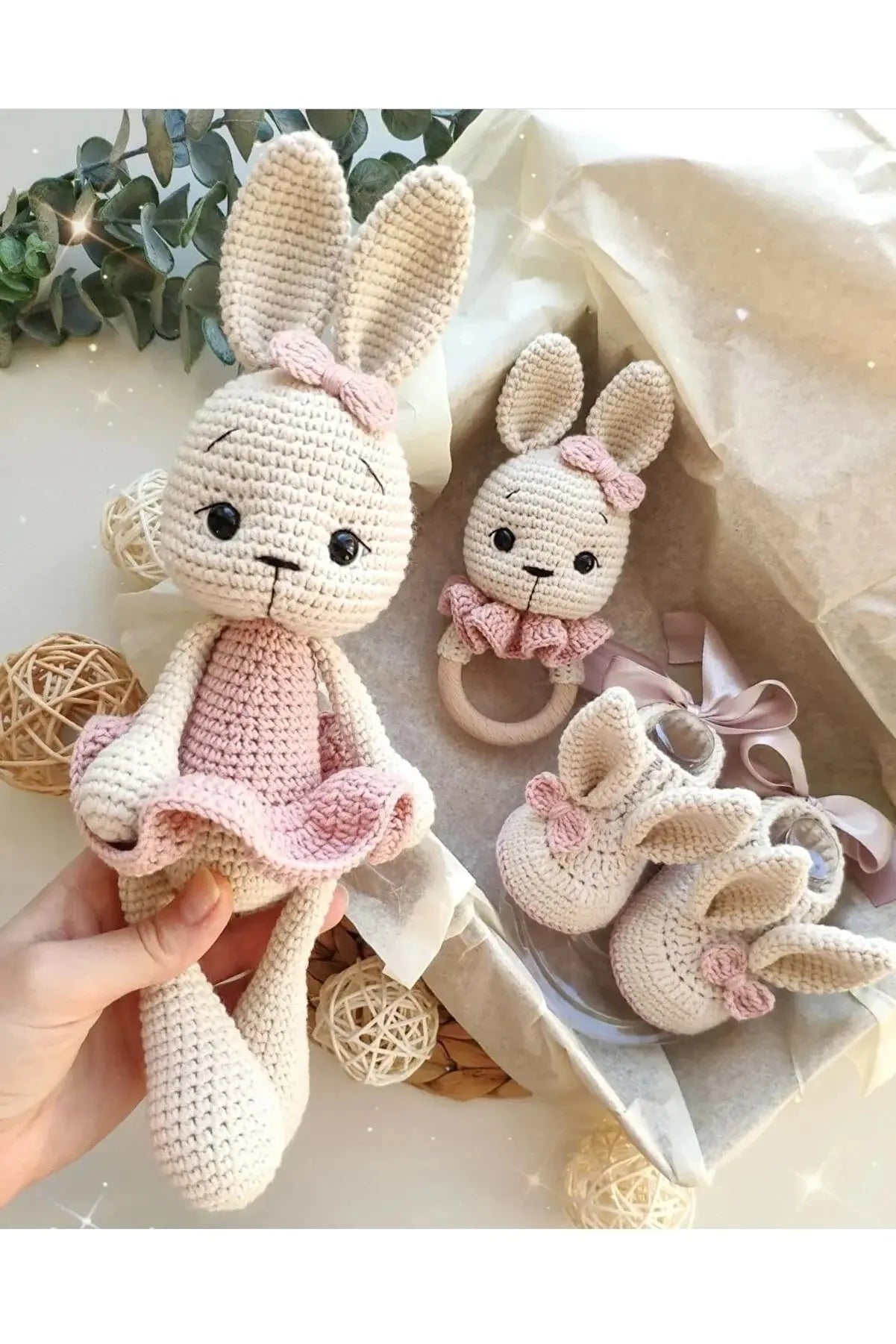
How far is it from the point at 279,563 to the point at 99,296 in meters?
0.49

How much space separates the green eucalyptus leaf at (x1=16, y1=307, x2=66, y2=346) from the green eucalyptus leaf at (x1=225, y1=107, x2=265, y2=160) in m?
0.25

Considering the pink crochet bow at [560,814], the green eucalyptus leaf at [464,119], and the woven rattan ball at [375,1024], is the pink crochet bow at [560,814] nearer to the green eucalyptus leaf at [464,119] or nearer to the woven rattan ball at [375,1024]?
the woven rattan ball at [375,1024]

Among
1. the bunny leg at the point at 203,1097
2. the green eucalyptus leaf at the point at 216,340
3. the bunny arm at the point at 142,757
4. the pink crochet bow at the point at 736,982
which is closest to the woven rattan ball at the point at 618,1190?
the pink crochet bow at the point at 736,982

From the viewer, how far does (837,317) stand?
2.84 feet

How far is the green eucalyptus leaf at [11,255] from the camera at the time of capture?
909 mm

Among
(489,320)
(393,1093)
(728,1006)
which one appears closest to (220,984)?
(393,1093)

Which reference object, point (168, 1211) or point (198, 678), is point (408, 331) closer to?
point (198, 678)

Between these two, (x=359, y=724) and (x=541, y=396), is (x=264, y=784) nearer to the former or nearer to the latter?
(x=359, y=724)

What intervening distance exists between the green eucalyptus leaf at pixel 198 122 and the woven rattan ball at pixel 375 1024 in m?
0.74

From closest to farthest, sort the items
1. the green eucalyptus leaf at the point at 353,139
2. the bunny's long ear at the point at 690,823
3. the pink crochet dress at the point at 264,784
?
the pink crochet dress at the point at 264,784, the bunny's long ear at the point at 690,823, the green eucalyptus leaf at the point at 353,139

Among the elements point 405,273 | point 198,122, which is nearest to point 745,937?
point 405,273

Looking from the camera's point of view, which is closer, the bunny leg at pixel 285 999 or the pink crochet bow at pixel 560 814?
the bunny leg at pixel 285 999

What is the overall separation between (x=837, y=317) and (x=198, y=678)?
0.62 m

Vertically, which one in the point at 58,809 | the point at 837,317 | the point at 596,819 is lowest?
the point at 58,809
